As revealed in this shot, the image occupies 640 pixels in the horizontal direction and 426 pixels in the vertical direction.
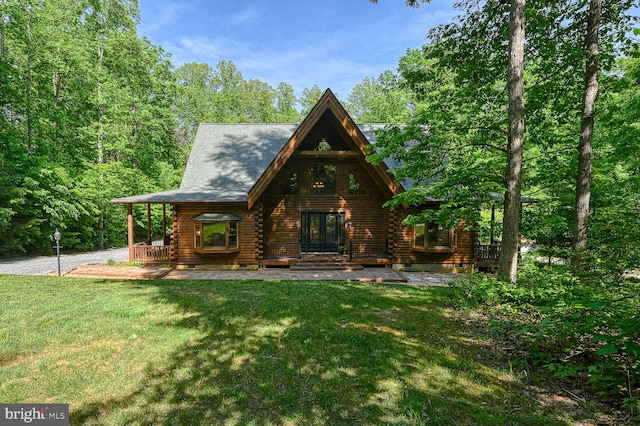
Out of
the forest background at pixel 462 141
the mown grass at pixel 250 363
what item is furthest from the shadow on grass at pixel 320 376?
the forest background at pixel 462 141

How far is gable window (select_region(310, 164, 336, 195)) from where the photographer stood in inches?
591

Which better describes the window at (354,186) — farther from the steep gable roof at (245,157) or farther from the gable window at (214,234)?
the gable window at (214,234)

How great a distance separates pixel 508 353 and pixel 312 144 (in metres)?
13.1

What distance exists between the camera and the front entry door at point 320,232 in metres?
15.2

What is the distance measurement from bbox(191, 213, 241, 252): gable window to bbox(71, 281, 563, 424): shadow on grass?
661 cm

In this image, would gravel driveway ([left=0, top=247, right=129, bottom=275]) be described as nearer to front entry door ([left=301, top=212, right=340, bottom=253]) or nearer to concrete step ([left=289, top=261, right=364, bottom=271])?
concrete step ([left=289, top=261, right=364, bottom=271])

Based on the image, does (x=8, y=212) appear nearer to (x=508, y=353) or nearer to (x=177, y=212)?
(x=177, y=212)

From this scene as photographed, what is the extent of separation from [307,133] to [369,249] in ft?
22.1

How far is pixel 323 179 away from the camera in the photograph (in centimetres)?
1507

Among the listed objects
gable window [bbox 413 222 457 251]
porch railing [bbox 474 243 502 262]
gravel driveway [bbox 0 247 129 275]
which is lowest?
gravel driveway [bbox 0 247 129 275]

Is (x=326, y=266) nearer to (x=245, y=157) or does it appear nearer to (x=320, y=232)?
(x=320, y=232)

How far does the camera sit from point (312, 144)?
15.6 m

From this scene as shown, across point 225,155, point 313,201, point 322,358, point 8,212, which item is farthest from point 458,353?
point 8,212

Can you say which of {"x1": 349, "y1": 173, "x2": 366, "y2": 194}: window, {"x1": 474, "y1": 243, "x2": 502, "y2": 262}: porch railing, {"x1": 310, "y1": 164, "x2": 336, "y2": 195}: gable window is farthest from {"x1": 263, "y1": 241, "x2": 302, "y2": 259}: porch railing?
{"x1": 474, "y1": 243, "x2": 502, "y2": 262}: porch railing
